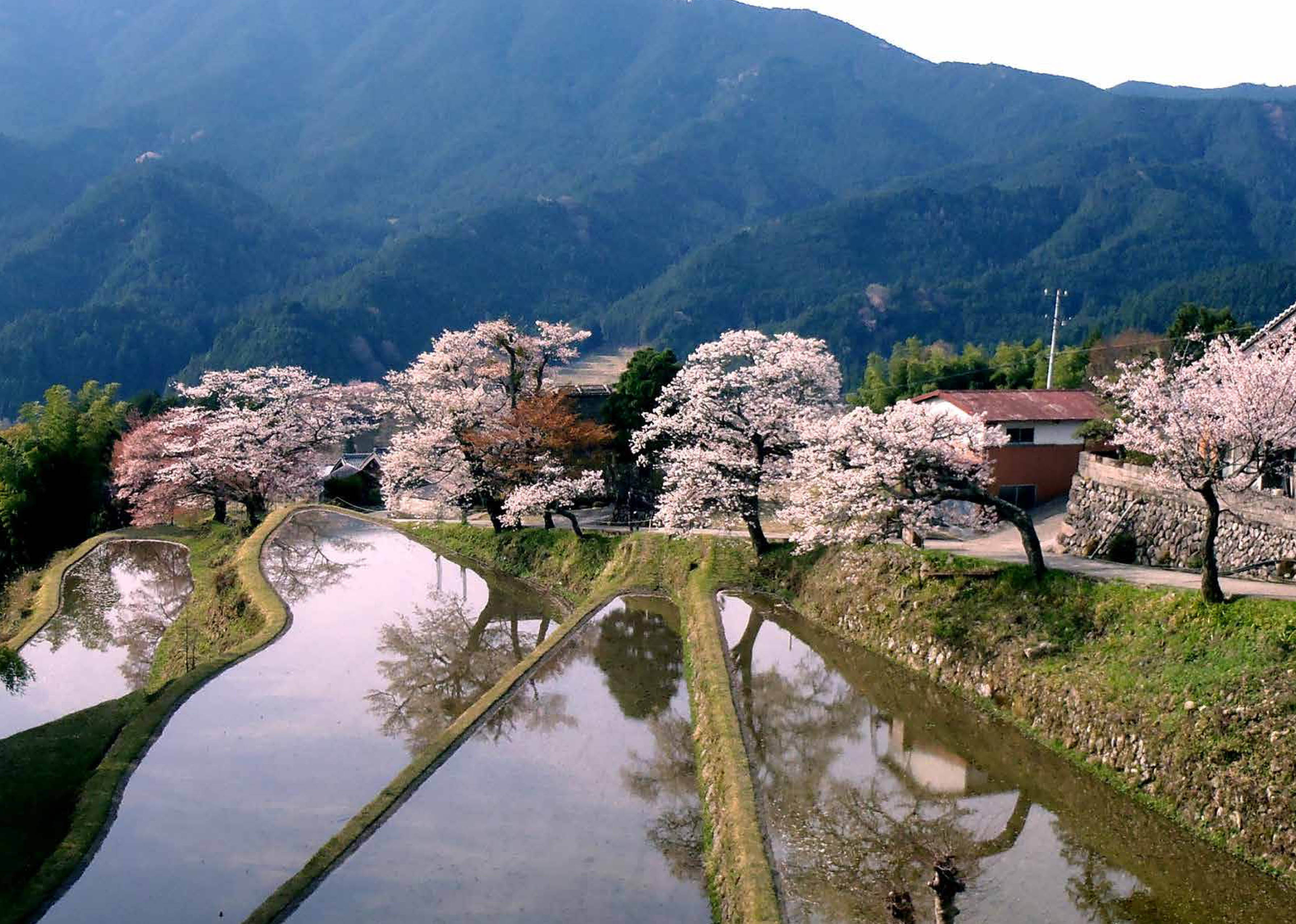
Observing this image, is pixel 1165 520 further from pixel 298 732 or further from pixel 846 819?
pixel 298 732

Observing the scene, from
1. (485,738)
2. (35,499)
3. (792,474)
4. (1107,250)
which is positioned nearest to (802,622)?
(792,474)

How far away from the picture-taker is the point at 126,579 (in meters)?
32.8

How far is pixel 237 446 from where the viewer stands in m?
39.6

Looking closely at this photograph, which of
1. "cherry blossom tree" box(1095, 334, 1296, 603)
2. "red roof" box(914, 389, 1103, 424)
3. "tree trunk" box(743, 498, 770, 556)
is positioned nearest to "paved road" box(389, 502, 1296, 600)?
"cherry blossom tree" box(1095, 334, 1296, 603)

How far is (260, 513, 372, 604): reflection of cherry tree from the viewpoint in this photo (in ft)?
95.0

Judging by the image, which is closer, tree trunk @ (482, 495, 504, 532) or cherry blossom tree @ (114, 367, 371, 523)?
tree trunk @ (482, 495, 504, 532)

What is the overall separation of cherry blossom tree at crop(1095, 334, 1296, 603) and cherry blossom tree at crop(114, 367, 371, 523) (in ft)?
102

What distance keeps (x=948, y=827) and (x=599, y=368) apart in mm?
107070

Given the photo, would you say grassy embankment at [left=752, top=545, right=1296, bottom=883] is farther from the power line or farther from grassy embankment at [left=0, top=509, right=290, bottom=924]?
the power line

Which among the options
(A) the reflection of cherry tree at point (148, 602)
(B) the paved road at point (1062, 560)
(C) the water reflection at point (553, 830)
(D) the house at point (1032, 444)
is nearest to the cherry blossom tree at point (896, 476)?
(B) the paved road at point (1062, 560)

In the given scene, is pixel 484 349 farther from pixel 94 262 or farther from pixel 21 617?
pixel 94 262

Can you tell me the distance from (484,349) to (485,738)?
2058 centimetres

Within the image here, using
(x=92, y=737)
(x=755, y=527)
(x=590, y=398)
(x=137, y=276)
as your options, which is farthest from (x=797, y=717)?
(x=137, y=276)

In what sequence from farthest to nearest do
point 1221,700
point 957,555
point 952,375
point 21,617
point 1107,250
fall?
point 1107,250
point 952,375
point 21,617
point 957,555
point 1221,700
